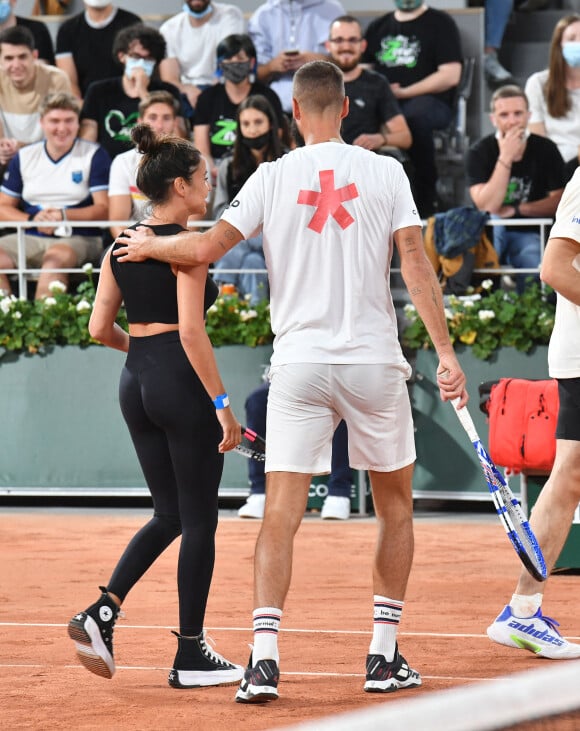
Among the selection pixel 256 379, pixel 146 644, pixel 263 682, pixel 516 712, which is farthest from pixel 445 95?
pixel 516 712

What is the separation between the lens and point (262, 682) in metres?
4.51

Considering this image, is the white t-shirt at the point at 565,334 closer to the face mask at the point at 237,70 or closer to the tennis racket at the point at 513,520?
the tennis racket at the point at 513,520

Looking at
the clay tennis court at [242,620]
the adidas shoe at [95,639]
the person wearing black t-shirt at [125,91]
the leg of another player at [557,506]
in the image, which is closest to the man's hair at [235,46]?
the person wearing black t-shirt at [125,91]

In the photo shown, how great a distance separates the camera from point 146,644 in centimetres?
580

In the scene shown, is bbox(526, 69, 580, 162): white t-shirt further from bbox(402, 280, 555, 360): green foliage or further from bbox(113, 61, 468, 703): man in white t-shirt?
bbox(113, 61, 468, 703): man in white t-shirt

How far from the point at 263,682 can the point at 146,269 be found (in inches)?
61.3

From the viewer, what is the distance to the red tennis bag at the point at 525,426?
7.59 meters

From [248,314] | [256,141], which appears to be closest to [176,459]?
[248,314]

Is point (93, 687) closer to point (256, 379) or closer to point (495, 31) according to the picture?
point (256, 379)

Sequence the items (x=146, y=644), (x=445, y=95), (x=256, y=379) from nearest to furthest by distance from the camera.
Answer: (x=146, y=644) → (x=256, y=379) → (x=445, y=95)

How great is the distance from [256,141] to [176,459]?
6.74 m

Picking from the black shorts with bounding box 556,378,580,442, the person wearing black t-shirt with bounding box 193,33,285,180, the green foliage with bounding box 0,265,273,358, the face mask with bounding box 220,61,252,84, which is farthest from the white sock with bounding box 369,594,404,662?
the face mask with bounding box 220,61,252,84

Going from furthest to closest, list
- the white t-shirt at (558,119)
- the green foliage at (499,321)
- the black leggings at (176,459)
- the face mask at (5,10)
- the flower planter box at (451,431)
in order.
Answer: the face mask at (5,10) < the white t-shirt at (558,119) < the flower planter box at (451,431) < the green foliage at (499,321) < the black leggings at (176,459)

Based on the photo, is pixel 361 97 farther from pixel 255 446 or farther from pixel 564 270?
pixel 255 446
